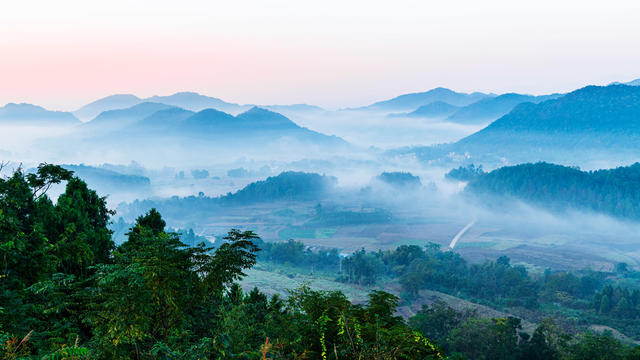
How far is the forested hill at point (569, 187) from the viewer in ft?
504

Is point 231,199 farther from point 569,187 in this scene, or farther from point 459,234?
point 569,187

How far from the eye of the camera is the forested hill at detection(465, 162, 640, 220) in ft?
504

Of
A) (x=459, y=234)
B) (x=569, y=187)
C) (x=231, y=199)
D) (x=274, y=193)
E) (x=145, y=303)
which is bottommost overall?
(x=459, y=234)

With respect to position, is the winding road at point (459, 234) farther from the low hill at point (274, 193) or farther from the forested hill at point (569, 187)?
the low hill at point (274, 193)

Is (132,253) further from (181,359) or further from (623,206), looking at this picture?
(623,206)

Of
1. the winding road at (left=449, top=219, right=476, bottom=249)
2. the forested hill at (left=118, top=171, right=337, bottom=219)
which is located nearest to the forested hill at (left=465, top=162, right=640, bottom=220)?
the winding road at (left=449, top=219, right=476, bottom=249)

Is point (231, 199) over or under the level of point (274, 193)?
under

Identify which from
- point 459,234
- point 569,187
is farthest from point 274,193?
point 569,187

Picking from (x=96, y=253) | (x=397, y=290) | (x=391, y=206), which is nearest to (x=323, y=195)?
(x=391, y=206)

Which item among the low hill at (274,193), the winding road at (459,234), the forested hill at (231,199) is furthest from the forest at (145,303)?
the low hill at (274,193)

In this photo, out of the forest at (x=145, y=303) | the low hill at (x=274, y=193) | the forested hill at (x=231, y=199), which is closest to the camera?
the forest at (x=145, y=303)

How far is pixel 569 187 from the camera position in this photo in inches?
6555

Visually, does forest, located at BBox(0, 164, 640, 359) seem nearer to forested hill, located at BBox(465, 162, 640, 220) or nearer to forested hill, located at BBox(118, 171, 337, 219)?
forested hill, located at BBox(118, 171, 337, 219)

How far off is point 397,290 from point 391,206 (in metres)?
109
